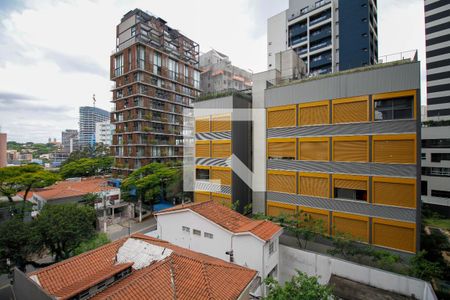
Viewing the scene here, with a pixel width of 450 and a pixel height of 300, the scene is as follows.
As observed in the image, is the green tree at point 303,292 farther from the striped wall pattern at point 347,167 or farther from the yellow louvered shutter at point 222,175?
the yellow louvered shutter at point 222,175

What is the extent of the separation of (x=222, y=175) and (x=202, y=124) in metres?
6.02

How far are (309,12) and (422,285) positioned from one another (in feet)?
150

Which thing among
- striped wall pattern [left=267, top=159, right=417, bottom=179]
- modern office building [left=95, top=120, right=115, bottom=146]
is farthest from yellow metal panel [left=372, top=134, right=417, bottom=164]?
modern office building [left=95, top=120, right=115, bottom=146]

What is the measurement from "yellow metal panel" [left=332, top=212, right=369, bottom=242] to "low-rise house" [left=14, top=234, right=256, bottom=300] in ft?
30.9

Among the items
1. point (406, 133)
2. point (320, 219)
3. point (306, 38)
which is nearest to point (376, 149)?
point (406, 133)

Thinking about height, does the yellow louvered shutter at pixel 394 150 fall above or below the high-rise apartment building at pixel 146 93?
below

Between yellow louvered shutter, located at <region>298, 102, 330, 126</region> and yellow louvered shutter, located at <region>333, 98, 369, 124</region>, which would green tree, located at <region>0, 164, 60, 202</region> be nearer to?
yellow louvered shutter, located at <region>298, 102, 330, 126</region>

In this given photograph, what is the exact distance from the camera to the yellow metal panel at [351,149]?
51.7ft

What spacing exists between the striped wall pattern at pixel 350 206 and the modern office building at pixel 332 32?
29.4 meters

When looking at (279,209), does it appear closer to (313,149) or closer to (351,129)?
(313,149)

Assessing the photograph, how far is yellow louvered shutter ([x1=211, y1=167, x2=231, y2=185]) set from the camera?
21686 mm

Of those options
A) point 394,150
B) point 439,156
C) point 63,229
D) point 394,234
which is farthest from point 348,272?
point 439,156

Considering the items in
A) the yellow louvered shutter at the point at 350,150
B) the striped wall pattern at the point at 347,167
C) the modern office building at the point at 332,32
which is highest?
the modern office building at the point at 332,32

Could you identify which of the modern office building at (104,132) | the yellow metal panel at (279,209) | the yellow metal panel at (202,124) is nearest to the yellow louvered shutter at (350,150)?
the yellow metal panel at (279,209)
